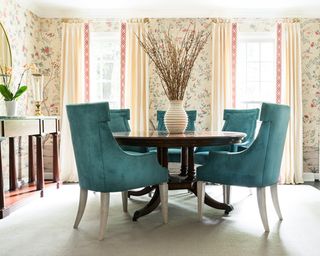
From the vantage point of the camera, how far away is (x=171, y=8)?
486cm

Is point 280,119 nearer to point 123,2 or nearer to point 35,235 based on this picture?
point 35,235

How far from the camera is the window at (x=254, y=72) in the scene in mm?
5055

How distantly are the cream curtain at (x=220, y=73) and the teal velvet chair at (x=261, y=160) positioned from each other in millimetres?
2105

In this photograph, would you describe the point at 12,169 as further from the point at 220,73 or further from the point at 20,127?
the point at 220,73

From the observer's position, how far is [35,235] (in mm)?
2566

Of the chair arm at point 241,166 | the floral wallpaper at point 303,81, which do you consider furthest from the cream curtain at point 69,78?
the chair arm at point 241,166

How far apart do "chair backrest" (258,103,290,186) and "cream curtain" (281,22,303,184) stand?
2219mm

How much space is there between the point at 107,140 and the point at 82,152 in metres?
0.25

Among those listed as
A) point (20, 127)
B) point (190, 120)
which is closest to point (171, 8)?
point (190, 120)

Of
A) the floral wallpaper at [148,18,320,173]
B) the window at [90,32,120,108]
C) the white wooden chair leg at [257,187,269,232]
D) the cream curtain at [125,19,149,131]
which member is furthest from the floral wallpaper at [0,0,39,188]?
the white wooden chair leg at [257,187,269,232]

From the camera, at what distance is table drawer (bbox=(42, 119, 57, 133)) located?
3.96 metres

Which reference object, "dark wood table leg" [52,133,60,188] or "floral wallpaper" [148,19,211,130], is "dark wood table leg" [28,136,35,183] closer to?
"dark wood table leg" [52,133,60,188]

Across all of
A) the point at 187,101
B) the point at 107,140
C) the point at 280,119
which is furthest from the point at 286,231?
the point at 187,101

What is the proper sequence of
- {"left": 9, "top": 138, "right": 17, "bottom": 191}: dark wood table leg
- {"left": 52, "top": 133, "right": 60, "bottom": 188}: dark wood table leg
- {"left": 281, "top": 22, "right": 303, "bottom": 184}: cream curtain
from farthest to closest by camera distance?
1. {"left": 281, "top": 22, "right": 303, "bottom": 184}: cream curtain
2. {"left": 52, "top": 133, "right": 60, "bottom": 188}: dark wood table leg
3. {"left": 9, "top": 138, "right": 17, "bottom": 191}: dark wood table leg
